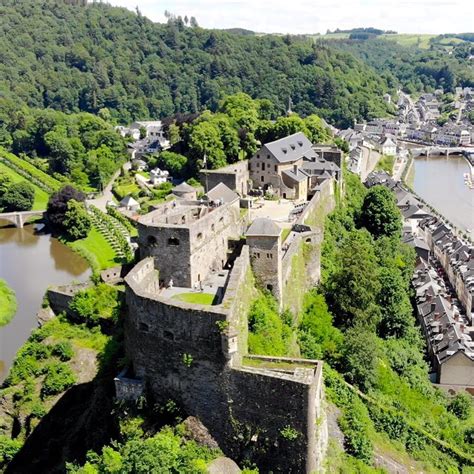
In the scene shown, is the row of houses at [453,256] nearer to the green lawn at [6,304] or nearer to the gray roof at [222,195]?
the gray roof at [222,195]

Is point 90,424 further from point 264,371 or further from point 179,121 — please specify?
point 179,121

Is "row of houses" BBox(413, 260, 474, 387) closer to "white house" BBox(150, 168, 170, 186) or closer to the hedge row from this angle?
"white house" BBox(150, 168, 170, 186)

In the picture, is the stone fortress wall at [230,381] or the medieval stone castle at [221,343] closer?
the stone fortress wall at [230,381]

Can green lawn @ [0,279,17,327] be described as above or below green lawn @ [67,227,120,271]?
below

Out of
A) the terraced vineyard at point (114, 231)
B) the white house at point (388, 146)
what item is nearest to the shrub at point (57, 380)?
the terraced vineyard at point (114, 231)

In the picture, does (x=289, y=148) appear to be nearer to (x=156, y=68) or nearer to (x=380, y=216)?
(x=380, y=216)

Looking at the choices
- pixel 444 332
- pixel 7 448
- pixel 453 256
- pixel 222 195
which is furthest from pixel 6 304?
pixel 453 256

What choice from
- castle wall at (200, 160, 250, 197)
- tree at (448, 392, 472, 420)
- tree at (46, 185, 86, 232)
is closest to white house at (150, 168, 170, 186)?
tree at (46, 185, 86, 232)

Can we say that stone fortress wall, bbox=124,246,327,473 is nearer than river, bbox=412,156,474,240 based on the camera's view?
Yes

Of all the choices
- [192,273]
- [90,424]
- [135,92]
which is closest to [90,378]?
[90,424]
